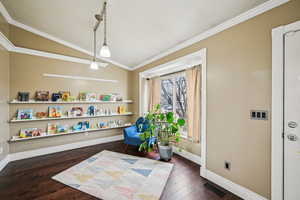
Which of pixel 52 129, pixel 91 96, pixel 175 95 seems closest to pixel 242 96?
pixel 175 95

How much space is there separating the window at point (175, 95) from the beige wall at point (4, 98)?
347 cm

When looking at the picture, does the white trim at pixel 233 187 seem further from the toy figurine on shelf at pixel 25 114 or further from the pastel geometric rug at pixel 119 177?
the toy figurine on shelf at pixel 25 114

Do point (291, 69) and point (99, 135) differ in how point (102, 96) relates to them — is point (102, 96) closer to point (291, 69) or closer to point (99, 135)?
point (99, 135)

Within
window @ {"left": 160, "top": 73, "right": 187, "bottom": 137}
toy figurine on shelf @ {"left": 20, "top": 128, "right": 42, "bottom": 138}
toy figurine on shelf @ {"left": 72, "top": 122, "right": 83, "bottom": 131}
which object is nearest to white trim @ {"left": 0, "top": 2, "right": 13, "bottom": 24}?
toy figurine on shelf @ {"left": 20, "top": 128, "right": 42, "bottom": 138}

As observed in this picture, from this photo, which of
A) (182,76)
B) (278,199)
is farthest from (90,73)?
(278,199)

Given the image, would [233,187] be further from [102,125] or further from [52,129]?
[52,129]

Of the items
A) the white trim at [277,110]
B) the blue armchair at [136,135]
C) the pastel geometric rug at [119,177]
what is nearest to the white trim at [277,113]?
the white trim at [277,110]

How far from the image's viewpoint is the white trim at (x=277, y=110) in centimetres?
138

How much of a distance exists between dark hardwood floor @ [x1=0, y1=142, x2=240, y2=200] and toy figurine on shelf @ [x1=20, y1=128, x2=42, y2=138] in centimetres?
53

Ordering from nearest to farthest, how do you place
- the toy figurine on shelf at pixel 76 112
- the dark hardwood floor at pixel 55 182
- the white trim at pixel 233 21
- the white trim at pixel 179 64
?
the white trim at pixel 233 21
the dark hardwood floor at pixel 55 182
the white trim at pixel 179 64
the toy figurine on shelf at pixel 76 112

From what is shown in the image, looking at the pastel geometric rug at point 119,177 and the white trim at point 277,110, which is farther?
the pastel geometric rug at point 119,177

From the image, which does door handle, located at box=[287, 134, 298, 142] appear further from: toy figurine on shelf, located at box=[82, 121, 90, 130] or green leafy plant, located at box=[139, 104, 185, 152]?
toy figurine on shelf, located at box=[82, 121, 90, 130]

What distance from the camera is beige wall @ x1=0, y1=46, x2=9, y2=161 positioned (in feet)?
7.66

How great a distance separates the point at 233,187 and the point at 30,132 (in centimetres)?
414
